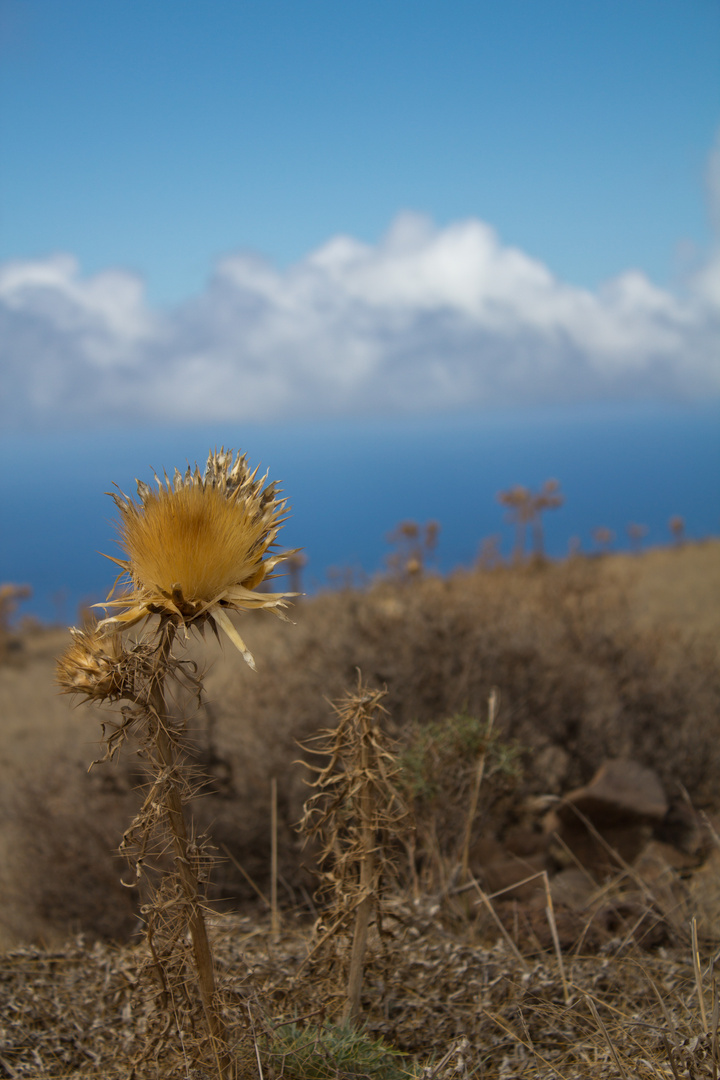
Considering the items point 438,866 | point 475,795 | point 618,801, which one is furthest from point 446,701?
point 475,795

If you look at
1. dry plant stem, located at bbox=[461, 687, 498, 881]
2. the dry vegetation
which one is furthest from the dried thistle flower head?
dry plant stem, located at bbox=[461, 687, 498, 881]

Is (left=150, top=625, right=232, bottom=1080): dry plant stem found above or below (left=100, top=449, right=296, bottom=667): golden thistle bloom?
below

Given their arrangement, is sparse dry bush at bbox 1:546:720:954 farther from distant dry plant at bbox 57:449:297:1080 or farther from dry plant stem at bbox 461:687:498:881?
distant dry plant at bbox 57:449:297:1080

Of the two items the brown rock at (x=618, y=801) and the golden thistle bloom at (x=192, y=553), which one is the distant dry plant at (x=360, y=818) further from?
the brown rock at (x=618, y=801)

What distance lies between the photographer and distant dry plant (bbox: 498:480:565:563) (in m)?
13.5

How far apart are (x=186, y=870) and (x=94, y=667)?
471 millimetres

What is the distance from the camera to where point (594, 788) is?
176 inches

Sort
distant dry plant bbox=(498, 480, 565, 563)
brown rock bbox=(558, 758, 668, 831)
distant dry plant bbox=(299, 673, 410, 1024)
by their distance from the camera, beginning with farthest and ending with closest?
distant dry plant bbox=(498, 480, 565, 563) → brown rock bbox=(558, 758, 668, 831) → distant dry plant bbox=(299, 673, 410, 1024)

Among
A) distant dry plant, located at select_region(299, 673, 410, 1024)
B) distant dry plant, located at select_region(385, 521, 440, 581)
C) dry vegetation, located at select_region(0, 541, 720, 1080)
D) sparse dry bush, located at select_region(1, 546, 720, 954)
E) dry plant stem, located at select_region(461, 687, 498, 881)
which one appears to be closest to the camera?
distant dry plant, located at select_region(299, 673, 410, 1024)

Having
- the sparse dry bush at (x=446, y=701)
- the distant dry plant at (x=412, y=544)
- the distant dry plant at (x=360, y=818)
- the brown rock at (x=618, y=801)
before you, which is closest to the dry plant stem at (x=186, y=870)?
the distant dry plant at (x=360, y=818)

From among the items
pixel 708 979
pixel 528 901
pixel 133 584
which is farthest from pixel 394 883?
pixel 528 901

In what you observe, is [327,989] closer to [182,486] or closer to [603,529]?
[182,486]

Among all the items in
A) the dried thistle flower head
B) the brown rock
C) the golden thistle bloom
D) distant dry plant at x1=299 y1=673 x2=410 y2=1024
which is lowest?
the brown rock

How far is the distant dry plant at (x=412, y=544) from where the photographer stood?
27.0 ft
